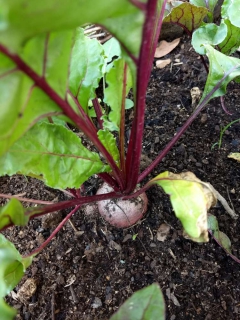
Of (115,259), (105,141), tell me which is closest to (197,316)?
(115,259)

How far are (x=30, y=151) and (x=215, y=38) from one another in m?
0.68

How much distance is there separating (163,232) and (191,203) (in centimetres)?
44

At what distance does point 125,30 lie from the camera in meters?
0.51

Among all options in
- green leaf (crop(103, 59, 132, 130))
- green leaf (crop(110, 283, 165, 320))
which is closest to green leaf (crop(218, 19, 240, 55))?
green leaf (crop(103, 59, 132, 130))

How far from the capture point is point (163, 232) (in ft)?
3.46

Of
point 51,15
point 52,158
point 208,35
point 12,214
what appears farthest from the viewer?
point 208,35

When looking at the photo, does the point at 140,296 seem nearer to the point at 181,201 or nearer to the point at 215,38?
the point at 181,201

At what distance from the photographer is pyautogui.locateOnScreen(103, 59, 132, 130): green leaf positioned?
0.79 metres

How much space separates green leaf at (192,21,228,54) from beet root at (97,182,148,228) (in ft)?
1.58

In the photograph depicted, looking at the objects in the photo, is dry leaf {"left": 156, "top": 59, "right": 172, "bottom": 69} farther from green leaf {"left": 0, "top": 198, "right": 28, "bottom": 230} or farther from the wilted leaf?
green leaf {"left": 0, "top": 198, "right": 28, "bottom": 230}

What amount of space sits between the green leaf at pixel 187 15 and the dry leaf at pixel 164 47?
0.26 metres

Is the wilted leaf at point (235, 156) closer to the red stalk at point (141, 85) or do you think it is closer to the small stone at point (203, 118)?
the small stone at point (203, 118)

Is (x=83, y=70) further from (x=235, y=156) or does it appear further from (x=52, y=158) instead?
(x=235, y=156)

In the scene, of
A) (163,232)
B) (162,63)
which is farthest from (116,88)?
(162,63)
